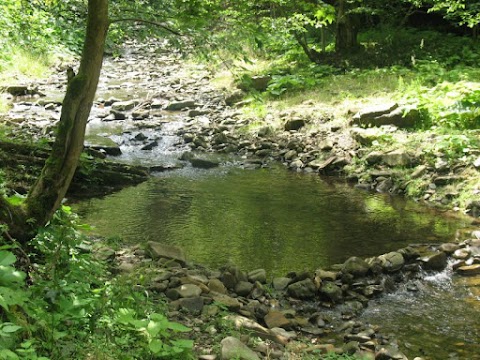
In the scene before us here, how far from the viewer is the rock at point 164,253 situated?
5.82m

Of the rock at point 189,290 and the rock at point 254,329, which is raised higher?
the rock at point 189,290

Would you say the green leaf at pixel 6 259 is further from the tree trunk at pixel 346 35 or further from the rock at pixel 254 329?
the tree trunk at pixel 346 35

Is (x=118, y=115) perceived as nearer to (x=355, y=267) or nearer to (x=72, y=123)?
(x=355, y=267)

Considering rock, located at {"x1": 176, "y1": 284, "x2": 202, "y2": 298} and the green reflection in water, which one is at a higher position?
rock, located at {"x1": 176, "y1": 284, "x2": 202, "y2": 298}

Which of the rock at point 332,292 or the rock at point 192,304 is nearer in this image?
the rock at point 192,304

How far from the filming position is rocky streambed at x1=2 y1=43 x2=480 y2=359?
4.64 meters

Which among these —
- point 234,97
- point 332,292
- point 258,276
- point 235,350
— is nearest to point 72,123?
point 235,350

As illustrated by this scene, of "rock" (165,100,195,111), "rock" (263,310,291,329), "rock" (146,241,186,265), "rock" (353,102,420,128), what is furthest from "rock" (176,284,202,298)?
"rock" (165,100,195,111)

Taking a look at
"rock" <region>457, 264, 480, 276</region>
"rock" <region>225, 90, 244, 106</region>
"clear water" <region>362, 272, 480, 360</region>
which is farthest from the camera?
"rock" <region>225, 90, 244, 106</region>

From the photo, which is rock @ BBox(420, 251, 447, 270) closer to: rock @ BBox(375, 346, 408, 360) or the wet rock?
rock @ BBox(375, 346, 408, 360)

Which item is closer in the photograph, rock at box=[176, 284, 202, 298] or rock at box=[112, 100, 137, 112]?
rock at box=[176, 284, 202, 298]

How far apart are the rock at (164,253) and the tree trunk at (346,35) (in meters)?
12.5

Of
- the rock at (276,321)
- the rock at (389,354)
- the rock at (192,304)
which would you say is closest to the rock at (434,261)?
the rock at (389,354)

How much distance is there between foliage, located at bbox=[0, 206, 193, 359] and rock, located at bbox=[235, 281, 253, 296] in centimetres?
141
